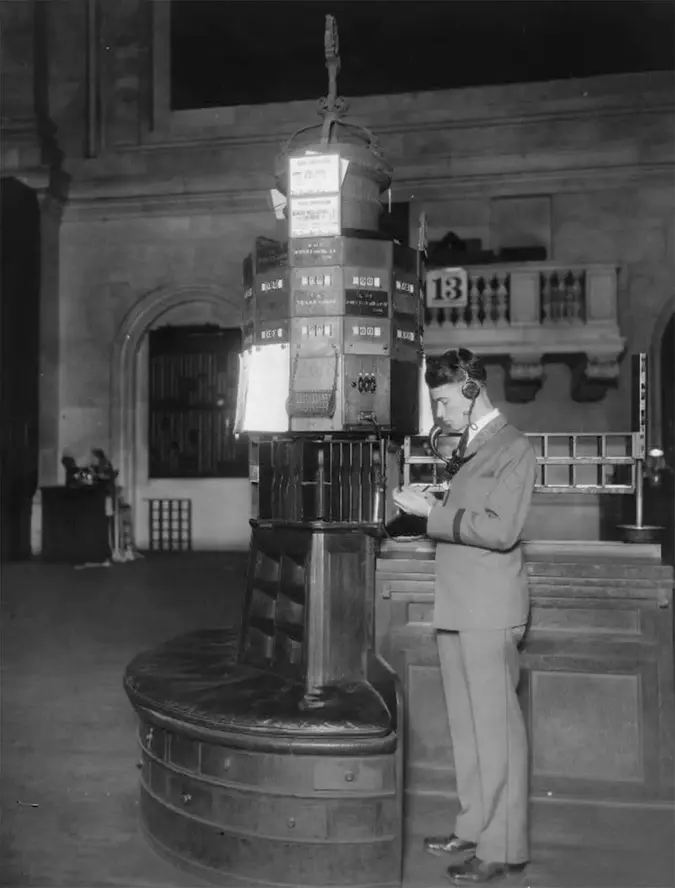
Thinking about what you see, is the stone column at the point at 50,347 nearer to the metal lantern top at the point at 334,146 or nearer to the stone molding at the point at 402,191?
the stone molding at the point at 402,191

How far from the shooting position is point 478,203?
11.8 m

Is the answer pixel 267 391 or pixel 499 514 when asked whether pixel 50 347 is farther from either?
pixel 499 514

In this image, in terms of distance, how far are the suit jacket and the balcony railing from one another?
7.75 metres

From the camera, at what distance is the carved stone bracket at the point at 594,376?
1063 cm

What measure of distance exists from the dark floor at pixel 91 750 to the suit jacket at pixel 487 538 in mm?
934

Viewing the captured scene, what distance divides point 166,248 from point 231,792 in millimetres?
10719

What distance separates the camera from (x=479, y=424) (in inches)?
118

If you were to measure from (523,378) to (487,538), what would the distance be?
856 cm

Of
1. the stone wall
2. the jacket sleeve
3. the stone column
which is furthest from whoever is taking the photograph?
the stone column

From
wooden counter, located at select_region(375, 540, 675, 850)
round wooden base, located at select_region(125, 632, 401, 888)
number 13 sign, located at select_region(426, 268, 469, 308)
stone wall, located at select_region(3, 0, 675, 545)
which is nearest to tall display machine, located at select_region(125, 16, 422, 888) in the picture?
round wooden base, located at select_region(125, 632, 401, 888)

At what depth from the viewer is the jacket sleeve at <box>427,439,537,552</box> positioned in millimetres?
2764

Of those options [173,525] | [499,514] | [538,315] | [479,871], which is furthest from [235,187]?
[479,871]

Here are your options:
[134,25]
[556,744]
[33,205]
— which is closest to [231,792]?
[556,744]

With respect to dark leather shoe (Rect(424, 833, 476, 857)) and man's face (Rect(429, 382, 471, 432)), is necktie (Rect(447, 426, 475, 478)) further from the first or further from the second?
dark leather shoe (Rect(424, 833, 476, 857))
